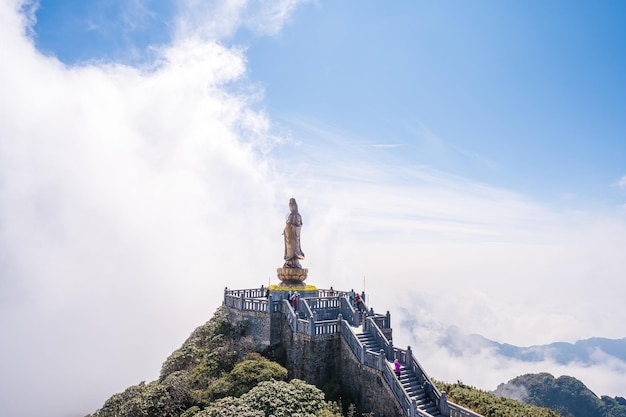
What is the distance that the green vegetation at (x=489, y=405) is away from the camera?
69.1 feet

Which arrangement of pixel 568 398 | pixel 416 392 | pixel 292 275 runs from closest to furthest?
pixel 416 392
pixel 292 275
pixel 568 398

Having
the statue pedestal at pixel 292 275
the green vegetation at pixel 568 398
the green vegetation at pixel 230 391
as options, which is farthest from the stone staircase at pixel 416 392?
the green vegetation at pixel 568 398

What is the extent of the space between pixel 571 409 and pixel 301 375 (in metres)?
77.8

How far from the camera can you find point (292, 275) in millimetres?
28734

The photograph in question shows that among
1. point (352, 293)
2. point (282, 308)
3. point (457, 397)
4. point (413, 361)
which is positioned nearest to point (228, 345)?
point (282, 308)

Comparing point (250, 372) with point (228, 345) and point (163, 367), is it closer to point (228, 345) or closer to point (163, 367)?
point (228, 345)

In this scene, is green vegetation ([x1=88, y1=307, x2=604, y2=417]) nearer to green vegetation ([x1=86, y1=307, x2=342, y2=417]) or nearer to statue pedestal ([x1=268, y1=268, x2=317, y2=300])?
green vegetation ([x1=86, y1=307, x2=342, y2=417])

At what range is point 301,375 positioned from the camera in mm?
22969

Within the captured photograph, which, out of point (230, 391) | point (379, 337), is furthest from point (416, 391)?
point (230, 391)

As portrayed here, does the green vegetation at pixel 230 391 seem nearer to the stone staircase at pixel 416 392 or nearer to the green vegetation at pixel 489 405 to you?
the green vegetation at pixel 489 405

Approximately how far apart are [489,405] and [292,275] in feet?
44.2

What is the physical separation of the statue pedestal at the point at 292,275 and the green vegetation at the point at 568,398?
6907cm

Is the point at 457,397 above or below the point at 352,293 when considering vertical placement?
below

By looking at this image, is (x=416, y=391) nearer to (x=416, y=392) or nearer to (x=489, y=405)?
(x=416, y=392)
